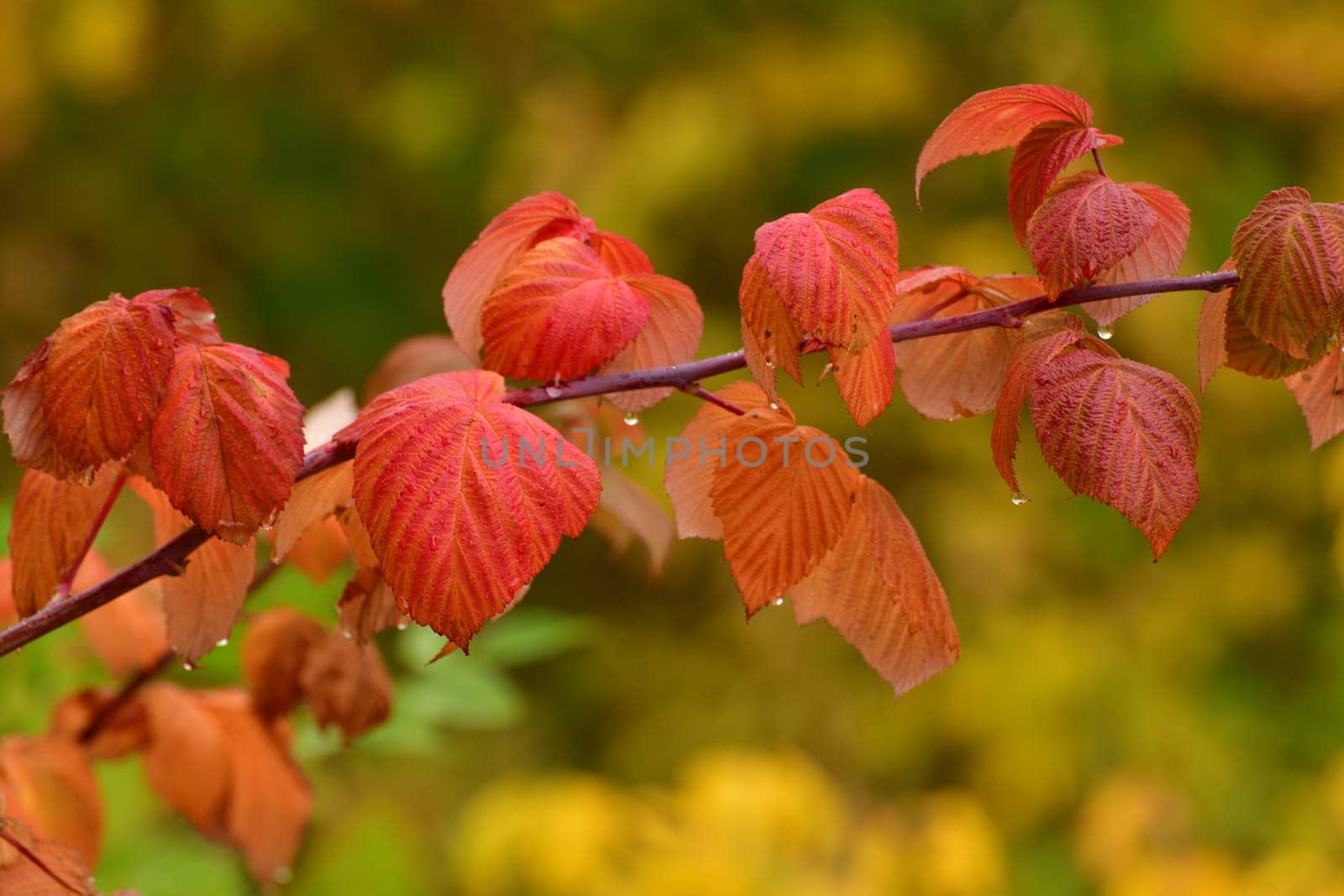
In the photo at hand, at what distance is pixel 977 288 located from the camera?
463 mm

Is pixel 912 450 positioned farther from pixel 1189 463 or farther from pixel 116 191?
pixel 1189 463

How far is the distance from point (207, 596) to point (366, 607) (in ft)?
0.18

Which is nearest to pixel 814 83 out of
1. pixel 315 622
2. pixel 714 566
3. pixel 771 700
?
pixel 714 566

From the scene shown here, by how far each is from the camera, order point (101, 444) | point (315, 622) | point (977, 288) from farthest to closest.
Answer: point (315, 622)
point (977, 288)
point (101, 444)

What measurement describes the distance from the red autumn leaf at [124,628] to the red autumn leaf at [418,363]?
154 millimetres

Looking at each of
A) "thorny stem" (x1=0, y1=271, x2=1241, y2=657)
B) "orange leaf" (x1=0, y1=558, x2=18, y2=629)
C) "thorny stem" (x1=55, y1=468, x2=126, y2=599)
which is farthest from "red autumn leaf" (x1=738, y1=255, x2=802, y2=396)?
"orange leaf" (x1=0, y1=558, x2=18, y2=629)

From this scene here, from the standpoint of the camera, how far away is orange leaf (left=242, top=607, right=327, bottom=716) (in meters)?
0.64

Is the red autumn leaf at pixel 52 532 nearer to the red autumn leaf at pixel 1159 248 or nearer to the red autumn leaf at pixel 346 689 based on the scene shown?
the red autumn leaf at pixel 346 689

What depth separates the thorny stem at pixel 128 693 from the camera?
26.0 inches

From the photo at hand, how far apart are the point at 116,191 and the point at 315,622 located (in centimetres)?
257

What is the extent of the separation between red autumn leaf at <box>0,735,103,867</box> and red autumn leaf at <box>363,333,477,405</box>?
0.23 metres

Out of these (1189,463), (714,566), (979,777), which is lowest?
(979,777)

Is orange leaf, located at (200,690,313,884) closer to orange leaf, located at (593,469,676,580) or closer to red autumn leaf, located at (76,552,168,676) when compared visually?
red autumn leaf, located at (76,552,168,676)

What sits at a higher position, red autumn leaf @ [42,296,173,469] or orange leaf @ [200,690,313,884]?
red autumn leaf @ [42,296,173,469]
